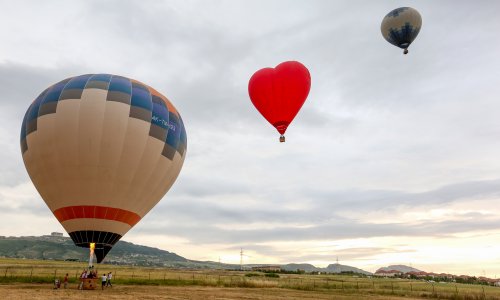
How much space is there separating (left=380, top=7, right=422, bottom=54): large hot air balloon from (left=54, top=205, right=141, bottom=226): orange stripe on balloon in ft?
86.9

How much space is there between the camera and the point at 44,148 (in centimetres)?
2784

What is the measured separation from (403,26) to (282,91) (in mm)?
13455

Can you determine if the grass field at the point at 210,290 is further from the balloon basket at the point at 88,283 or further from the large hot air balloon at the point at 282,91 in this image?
the large hot air balloon at the point at 282,91

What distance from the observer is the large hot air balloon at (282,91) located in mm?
28422

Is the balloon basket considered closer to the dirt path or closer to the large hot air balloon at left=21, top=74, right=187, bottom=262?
the dirt path

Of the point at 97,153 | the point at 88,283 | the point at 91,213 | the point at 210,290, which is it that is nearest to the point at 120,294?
the point at 88,283

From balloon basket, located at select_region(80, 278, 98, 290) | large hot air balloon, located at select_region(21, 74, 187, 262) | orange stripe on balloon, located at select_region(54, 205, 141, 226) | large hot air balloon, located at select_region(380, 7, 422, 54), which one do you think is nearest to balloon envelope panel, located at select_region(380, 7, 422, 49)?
large hot air balloon, located at select_region(380, 7, 422, 54)

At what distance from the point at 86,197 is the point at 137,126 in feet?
20.3

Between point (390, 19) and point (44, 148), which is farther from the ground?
point (390, 19)

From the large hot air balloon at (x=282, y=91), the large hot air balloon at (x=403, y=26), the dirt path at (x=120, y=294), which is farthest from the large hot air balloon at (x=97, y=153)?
the large hot air balloon at (x=403, y=26)

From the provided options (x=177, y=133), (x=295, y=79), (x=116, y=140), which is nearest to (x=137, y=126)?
(x=116, y=140)

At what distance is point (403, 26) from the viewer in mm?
33406

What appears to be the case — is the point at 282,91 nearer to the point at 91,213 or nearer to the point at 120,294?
the point at 91,213

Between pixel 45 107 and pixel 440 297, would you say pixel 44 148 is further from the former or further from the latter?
pixel 440 297
